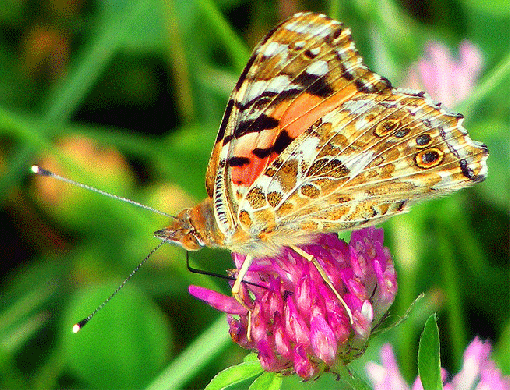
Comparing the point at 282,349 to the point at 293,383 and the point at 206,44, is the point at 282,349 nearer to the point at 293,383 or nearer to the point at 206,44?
the point at 293,383

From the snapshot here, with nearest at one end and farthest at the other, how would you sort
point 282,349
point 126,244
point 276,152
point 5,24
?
point 282,349
point 276,152
point 126,244
point 5,24

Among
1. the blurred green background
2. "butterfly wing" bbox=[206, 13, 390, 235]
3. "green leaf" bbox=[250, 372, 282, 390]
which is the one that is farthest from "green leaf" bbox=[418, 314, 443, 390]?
the blurred green background

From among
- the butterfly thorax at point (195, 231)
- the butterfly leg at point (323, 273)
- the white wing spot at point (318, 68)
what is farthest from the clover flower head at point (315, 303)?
the white wing spot at point (318, 68)

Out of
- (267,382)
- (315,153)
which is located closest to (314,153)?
(315,153)

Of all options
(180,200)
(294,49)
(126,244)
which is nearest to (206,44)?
(180,200)

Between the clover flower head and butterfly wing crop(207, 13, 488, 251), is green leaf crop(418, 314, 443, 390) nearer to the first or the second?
the clover flower head

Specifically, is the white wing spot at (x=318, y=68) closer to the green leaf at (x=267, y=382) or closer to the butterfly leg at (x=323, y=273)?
the butterfly leg at (x=323, y=273)

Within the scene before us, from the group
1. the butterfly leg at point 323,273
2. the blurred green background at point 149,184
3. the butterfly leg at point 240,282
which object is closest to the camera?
the butterfly leg at point 323,273
